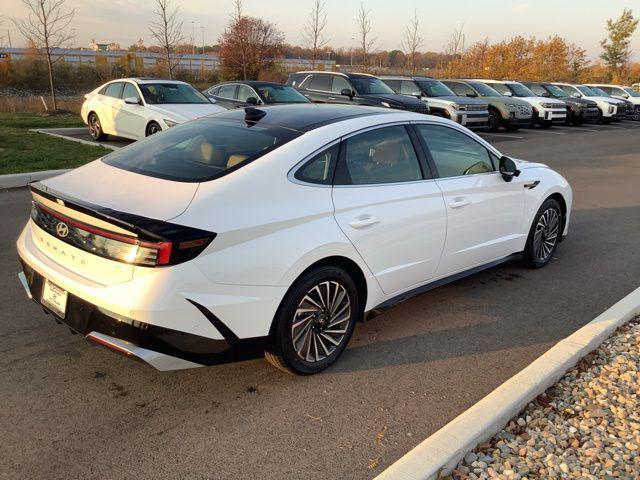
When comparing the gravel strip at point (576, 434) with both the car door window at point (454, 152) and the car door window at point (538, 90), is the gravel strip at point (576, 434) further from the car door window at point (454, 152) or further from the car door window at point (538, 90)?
the car door window at point (538, 90)

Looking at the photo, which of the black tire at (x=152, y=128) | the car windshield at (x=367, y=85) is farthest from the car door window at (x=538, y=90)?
the black tire at (x=152, y=128)

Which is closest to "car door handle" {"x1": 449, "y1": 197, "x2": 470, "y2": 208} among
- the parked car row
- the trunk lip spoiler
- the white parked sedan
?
the trunk lip spoiler

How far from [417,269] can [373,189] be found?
0.76 m

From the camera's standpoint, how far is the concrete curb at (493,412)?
8.18ft

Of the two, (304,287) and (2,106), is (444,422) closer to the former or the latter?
(304,287)

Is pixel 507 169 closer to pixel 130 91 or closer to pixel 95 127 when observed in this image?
pixel 130 91

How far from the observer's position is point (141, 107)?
12.0 m

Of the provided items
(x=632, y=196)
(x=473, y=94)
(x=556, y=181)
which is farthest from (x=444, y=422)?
(x=473, y=94)

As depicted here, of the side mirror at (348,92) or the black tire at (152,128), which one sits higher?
the side mirror at (348,92)

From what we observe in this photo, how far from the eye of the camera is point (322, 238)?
330 cm

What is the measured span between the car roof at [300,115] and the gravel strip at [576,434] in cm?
221

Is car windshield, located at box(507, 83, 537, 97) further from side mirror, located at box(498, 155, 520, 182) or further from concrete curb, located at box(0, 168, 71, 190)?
side mirror, located at box(498, 155, 520, 182)

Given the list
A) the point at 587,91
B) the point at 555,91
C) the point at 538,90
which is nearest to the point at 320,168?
the point at 538,90

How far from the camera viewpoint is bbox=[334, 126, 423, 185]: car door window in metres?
3.69
